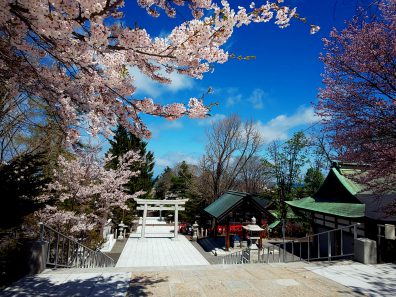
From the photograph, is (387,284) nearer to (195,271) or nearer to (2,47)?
(195,271)

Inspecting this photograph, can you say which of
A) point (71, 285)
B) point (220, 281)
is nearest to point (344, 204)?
point (220, 281)

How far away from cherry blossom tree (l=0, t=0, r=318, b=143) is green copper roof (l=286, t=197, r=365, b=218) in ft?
37.9

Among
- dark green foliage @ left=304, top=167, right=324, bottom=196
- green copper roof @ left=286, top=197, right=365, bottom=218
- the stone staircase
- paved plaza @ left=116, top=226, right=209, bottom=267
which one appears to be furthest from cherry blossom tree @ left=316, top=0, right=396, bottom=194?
dark green foliage @ left=304, top=167, right=324, bottom=196

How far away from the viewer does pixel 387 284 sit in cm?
566

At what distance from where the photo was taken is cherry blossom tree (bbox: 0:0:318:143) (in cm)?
253

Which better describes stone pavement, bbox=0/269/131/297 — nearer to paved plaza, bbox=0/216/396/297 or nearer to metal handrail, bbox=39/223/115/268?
paved plaza, bbox=0/216/396/297

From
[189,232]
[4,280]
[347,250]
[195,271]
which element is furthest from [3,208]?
[189,232]

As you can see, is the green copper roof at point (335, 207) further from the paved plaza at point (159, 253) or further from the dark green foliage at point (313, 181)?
the dark green foliage at point (313, 181)

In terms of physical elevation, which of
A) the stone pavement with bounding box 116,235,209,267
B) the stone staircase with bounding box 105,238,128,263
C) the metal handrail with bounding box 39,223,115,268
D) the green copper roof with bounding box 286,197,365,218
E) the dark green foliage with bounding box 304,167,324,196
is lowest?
the stone staircase with bounding box 105,238,128,263

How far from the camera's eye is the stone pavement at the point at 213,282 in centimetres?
515

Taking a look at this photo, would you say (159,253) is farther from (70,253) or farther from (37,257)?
(37,257)

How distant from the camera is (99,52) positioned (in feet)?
11.0

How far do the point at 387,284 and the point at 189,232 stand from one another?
20804 millimetres

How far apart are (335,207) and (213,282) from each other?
36.1ft
